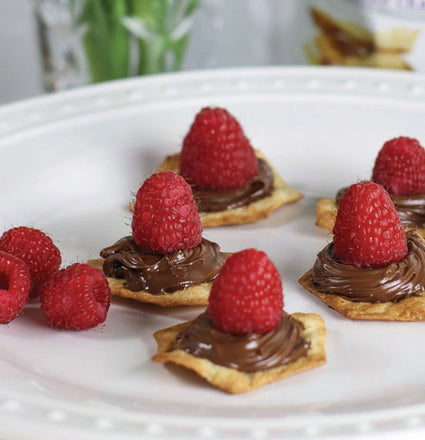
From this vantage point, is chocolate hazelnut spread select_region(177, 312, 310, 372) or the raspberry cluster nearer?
chocolate hazelnut spread select_region(177, 312, 310, 372)

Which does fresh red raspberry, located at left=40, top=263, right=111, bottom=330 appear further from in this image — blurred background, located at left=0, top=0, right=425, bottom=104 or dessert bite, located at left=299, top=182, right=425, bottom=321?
blurred background, located at left=0, top=0, right=425, bottom=104

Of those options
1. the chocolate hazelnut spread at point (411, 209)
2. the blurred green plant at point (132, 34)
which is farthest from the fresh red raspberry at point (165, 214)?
the blurred green plant at point (132, 34)

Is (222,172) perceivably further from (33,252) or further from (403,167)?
(33,252)

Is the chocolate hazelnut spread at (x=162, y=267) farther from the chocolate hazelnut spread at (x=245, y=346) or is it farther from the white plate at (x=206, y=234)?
the chocolate hazelnut spread at (x=245, y=346)

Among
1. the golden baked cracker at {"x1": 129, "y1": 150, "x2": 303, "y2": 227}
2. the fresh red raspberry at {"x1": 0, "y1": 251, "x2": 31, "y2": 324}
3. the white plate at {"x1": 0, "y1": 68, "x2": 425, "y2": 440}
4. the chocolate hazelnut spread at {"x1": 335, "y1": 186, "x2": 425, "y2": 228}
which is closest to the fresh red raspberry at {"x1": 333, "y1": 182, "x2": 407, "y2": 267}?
the white plate at {"x1": 0, "y1": 68, "x2": 425, "y2": 440}

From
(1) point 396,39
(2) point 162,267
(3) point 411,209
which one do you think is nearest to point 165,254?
(2) point 162,267
